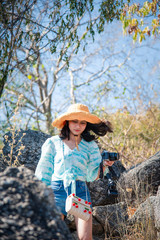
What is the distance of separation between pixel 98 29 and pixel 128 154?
3.42 metres

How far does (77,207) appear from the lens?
248 cm

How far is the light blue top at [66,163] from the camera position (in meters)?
2.84

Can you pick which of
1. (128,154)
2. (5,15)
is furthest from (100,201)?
(5,15)

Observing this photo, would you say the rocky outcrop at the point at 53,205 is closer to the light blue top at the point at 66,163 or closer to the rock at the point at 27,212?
the rock at the point at 27,212

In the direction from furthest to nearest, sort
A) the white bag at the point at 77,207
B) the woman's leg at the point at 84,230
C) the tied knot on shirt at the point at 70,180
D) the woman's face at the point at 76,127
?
1. the woman's face at the point at 76,127
2. the tied knot on shirt at the point at 70,180
3. the woman's leg at the point at 84,230
4. the white bag at the point at 77,207

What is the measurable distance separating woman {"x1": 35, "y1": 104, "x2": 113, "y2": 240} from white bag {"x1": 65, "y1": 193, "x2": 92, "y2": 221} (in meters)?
0.15

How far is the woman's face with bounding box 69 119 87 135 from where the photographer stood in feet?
10.0

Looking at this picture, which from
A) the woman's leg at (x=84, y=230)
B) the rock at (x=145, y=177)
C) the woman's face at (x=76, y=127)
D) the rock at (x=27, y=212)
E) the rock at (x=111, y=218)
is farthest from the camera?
the rock at (x=145, y=177)

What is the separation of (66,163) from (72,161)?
0.22ft

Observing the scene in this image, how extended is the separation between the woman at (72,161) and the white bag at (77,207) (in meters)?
0.15

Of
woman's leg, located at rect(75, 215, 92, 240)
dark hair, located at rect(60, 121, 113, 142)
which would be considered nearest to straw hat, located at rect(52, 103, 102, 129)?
dark hair, located at rect(60, 121, 113, 142)

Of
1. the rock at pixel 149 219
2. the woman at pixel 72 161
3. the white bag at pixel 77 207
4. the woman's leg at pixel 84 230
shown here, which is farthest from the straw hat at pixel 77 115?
the rock at pixel 149 219

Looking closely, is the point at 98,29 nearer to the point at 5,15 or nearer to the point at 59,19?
the point at 59,19

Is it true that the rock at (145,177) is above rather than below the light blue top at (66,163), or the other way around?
below
